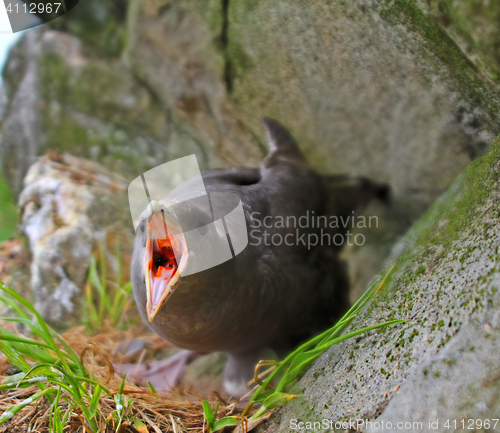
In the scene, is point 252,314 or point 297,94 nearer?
point 252,314

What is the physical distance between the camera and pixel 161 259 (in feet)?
5.47

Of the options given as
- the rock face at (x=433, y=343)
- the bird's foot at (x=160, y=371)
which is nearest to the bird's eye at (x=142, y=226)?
the rock face at (x=433, y=343)

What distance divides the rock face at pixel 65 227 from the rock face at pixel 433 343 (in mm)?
1732

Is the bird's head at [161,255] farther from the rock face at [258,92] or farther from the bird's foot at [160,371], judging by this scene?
the rock face at [258,92]

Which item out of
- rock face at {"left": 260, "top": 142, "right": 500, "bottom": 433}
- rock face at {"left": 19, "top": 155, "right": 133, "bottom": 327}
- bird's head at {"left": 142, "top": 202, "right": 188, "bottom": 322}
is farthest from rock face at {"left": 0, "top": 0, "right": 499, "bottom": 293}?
bird's head at {"left": 142, "top": 202, "right": 188, "bottom": 322}

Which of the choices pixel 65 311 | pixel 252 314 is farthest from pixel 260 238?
pixel 65 311

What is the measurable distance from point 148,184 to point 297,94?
116cm

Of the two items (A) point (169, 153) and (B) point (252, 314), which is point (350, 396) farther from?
(A) point (169, 153)

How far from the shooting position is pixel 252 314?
6.47 feet

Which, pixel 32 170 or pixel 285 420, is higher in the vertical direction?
pixel 285 420

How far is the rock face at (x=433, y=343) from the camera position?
117 centimetres

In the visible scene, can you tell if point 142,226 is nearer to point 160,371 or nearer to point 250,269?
point 250,269

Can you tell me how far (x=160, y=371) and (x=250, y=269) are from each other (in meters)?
1.09

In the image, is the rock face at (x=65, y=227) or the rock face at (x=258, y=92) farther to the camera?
the rock face at (x=65, y=227)
